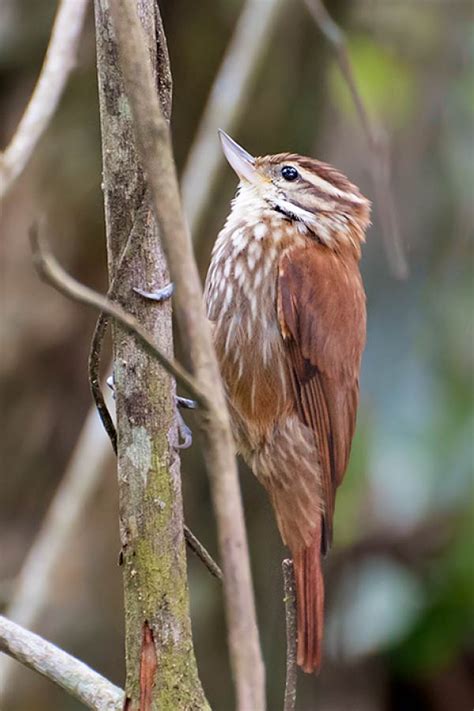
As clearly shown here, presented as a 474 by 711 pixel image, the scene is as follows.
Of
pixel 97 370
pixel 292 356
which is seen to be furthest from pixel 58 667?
pixel 292 356

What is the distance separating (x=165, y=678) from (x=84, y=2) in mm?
1200

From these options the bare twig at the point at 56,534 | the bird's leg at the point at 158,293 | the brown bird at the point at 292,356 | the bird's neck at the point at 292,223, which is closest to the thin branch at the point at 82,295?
the bird's leg at the point at 158,293

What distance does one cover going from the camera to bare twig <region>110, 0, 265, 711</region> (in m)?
1.17

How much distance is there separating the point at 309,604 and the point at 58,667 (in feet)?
2.99

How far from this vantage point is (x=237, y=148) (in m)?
2.93

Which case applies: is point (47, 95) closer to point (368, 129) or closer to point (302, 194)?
point (368, 129)

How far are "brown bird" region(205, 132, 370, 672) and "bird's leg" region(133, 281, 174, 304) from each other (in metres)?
1.05

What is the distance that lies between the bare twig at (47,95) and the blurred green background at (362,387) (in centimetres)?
193

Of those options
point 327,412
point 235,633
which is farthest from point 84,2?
point 235,633

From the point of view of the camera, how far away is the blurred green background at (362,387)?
382cm

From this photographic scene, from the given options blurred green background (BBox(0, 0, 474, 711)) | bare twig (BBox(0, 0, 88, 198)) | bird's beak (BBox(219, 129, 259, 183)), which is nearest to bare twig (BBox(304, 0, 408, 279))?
bird's beak (BBox(219, 129, 259, 183))

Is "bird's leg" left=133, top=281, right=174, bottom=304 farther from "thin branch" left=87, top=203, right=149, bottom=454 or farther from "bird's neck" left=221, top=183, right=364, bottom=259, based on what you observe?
"bird's neck" left=221, top=183, right=364, bottom=259

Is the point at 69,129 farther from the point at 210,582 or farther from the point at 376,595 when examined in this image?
the point at 376,595

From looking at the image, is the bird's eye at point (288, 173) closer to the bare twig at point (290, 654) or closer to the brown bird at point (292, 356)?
the brown bird at point (292, 356)
